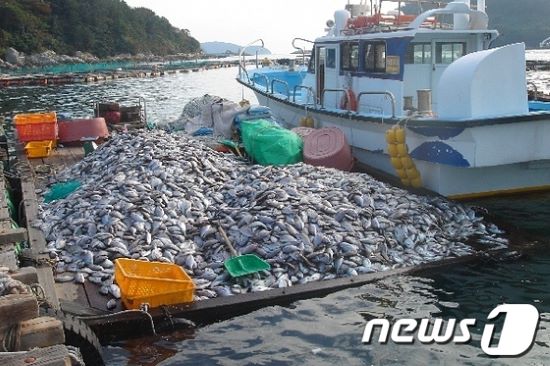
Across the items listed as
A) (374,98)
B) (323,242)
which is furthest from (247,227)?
(374,98)

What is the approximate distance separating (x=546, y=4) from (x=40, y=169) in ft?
693

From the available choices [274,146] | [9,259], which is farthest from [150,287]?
[274,146]

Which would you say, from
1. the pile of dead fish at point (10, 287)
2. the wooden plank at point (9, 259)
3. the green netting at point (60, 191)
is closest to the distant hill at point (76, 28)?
the green netting at point (60, 191)

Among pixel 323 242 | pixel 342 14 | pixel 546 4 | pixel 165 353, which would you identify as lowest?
pixel 165 353

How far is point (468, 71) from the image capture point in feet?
34.7

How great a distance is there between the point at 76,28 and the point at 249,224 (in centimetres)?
11552

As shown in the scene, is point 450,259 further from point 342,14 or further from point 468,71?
point 342,14

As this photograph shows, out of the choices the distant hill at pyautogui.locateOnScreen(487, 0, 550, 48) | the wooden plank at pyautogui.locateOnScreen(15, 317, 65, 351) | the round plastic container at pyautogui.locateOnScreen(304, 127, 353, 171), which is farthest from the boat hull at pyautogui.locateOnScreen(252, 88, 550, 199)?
the distant hill at pyautogui.locateOnScreen(487, 0, 550, 48)

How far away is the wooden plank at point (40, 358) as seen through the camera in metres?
4.86

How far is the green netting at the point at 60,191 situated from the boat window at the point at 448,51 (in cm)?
841

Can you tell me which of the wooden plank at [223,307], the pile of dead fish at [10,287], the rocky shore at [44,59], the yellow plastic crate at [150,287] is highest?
the rocky shore at [44,59]

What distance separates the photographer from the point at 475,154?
10.7 meters

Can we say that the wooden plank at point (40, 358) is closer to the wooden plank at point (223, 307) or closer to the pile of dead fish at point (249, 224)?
the wooden plank at point (223, 307)

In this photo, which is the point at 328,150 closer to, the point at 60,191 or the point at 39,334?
the point at 60,191
